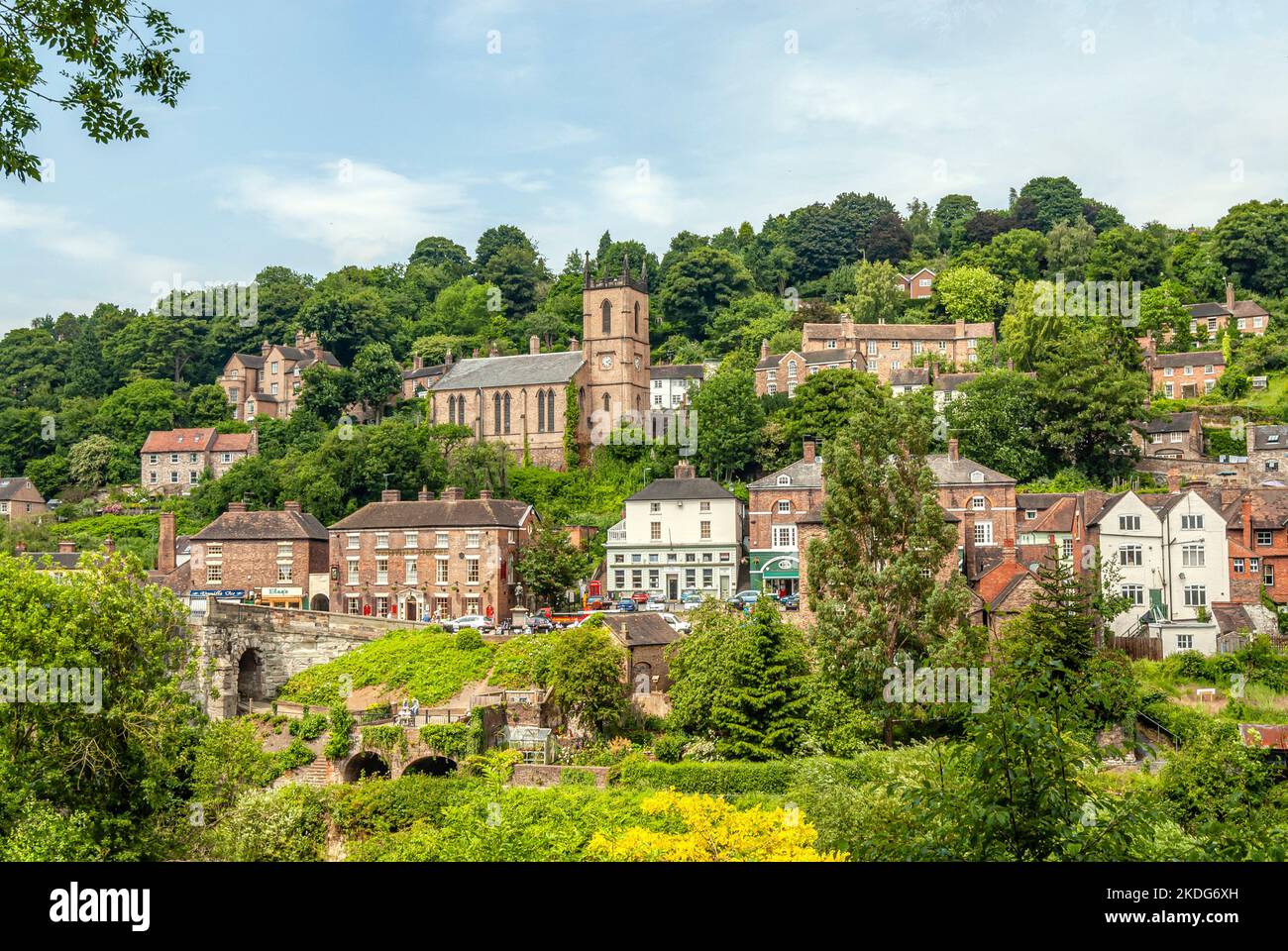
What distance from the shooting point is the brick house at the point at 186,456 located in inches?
3233

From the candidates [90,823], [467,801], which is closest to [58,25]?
[90,823]

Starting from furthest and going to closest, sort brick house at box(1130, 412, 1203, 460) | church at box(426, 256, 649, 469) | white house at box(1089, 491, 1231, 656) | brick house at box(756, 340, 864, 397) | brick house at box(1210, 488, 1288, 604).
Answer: brick house at box(756, 340, 864, 397), church at box(426, 256, 649, 469), brick house at box(1130, 412, 1203, 460), brick house at box(1210, 488, 1288, 604), white house at box(1089, 491, 1231, 656)

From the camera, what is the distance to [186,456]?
271ft

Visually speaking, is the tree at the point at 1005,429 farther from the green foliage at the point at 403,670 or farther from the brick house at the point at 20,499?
the brick house at the point at 20,499

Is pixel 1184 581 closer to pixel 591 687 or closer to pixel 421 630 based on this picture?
pixel 591 687

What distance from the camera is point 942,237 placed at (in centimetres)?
12200

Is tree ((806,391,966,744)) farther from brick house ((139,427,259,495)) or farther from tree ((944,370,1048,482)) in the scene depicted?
brick house ((139,427,259,495))

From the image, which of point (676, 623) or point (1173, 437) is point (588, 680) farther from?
point (1173, 437)

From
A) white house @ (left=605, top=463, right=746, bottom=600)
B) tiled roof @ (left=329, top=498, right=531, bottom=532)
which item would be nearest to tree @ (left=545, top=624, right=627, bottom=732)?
tiled roof @ (left=329, top=498, right=531, bottom=532)

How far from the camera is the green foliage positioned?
1703 inches

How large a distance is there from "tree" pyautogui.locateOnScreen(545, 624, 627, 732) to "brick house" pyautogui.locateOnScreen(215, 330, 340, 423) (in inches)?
2214

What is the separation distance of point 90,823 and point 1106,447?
53455mm

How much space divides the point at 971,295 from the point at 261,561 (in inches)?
2243

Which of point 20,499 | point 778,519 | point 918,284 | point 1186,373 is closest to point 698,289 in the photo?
point 918,284
